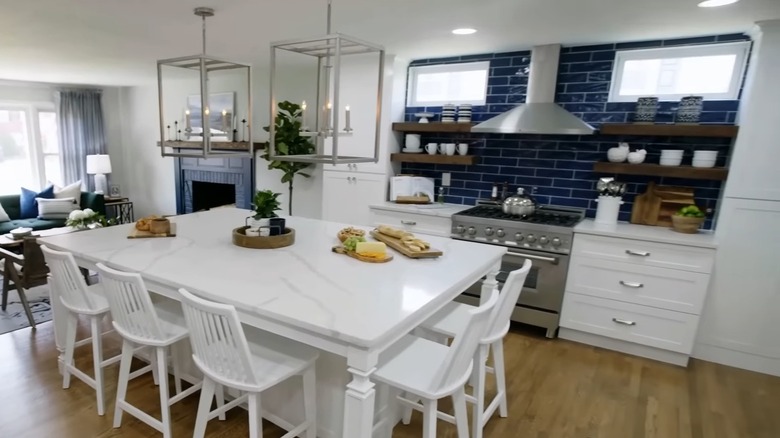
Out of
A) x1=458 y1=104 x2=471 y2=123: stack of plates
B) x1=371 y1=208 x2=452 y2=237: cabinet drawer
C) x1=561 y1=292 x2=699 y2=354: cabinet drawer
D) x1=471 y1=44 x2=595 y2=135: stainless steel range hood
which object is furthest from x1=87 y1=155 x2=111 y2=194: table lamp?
x1=561 y1=292 x2=699 y2=354: cabinet drawer

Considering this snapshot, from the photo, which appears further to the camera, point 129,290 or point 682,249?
point 682,249

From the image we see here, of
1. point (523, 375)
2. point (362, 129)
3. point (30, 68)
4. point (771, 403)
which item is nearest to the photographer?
point (771, 403)

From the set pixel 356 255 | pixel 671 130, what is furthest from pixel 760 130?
pixel 356 255

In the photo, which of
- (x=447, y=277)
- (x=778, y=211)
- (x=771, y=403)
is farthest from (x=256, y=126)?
(x=771, y=403)

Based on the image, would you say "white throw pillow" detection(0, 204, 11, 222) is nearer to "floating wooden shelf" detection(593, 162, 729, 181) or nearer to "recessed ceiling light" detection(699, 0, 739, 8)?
"floating wooden shelf" detection(593, 162, 729, 181)

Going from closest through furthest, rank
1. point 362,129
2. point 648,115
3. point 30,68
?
point 648,115 < point 362,129 < point 30,68

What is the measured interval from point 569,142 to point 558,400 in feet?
6.94

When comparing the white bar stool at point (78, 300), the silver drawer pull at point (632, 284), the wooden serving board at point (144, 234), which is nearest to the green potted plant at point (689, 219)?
the silver drawer pull at point (632, 284)

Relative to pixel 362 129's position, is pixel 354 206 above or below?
below

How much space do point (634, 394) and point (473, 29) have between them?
103 inches

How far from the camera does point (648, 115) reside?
3.07 m

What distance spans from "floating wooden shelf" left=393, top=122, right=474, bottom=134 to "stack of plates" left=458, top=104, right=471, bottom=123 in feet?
0.36

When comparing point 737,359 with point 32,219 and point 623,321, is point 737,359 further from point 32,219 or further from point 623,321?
point 32,219

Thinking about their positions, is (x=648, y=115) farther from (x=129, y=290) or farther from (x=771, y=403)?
(x=129, y=290)
